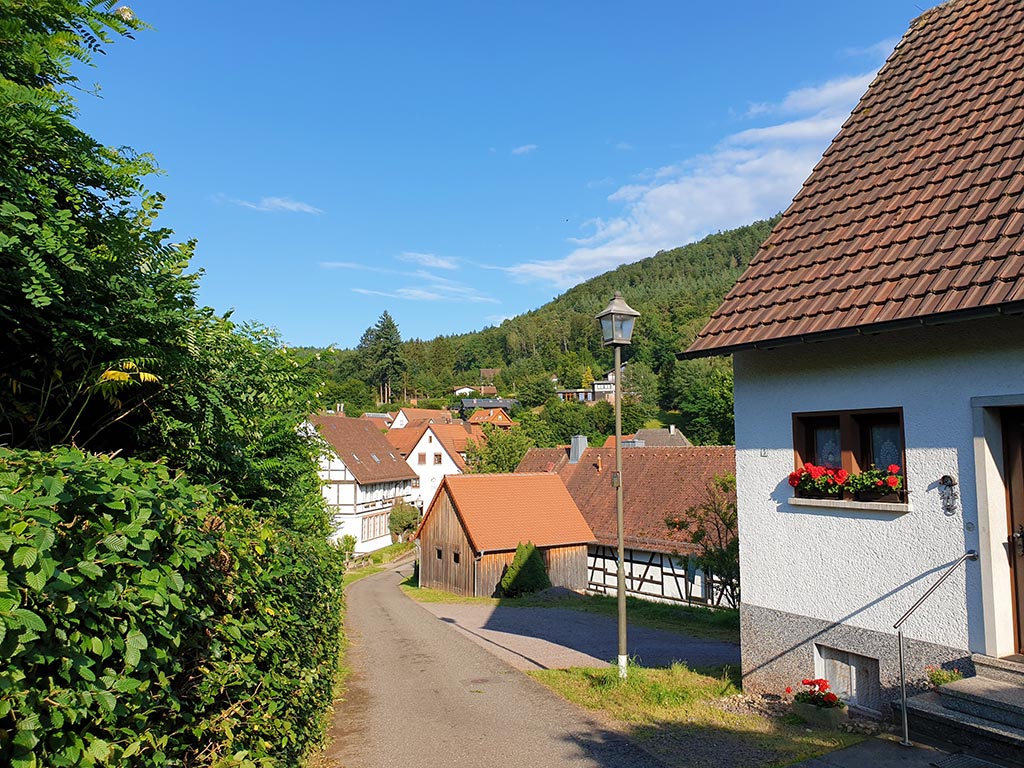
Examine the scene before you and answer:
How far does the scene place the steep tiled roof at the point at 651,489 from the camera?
2930 centimetres

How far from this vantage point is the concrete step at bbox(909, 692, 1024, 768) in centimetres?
580

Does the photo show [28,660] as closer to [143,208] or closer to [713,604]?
[143,208]

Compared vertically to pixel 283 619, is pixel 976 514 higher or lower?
higher

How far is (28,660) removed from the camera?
2.26 metres

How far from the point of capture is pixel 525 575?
2984cm

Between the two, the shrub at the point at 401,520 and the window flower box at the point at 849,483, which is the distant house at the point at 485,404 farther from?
the window flower box at the point at 849,483

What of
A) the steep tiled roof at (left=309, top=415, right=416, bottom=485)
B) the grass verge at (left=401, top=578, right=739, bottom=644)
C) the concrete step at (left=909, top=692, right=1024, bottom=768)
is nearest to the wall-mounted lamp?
the concrete step at (left=909, top=692, right=1024, bottom=768)

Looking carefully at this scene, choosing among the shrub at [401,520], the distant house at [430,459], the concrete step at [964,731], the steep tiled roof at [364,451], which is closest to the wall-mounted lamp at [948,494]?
the concrete step at [964,731]

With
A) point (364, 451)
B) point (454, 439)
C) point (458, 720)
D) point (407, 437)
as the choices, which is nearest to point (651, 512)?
point (458, 720)

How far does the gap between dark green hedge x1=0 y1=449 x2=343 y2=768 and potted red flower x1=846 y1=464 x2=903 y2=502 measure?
619 centimetres

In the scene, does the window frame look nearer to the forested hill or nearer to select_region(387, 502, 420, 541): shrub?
select_region(387, 502, 420, 541): shrub

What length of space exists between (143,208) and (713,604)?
25.4 meters

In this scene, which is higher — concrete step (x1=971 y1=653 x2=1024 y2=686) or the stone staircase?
concrete step (x1=971 y1=653 x2=1024 y2=686)

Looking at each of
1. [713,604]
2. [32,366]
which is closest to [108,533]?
[32,366]
